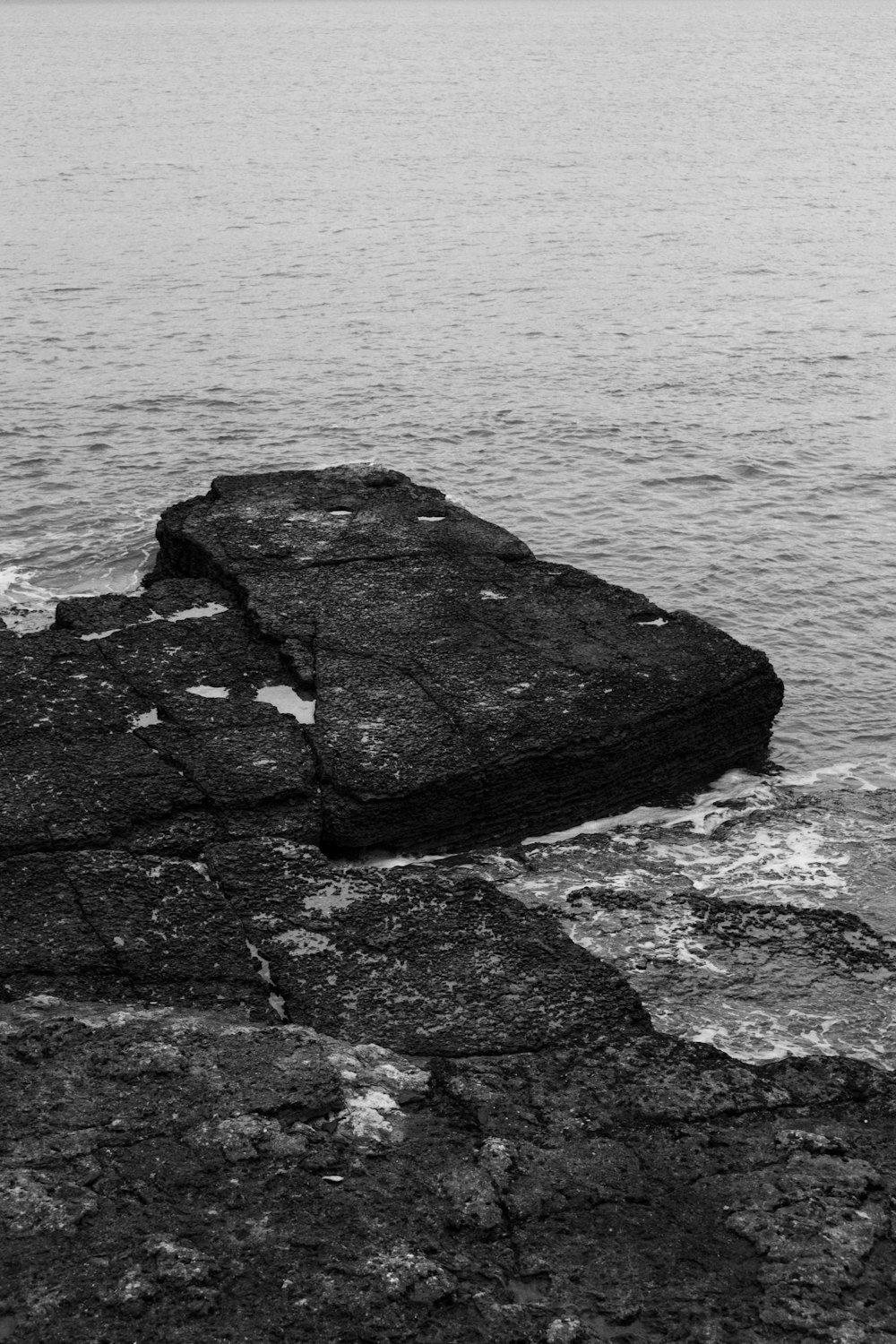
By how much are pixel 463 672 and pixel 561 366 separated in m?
15.8

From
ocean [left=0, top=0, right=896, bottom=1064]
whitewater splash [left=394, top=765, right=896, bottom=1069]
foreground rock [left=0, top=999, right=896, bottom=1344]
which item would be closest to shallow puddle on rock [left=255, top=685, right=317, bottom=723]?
→ whitewater splash [left=394, top=765, right=896, bottom=1069]

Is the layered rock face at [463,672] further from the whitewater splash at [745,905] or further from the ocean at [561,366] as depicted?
the ocean at [561,366]

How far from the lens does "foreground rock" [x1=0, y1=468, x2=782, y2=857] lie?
12.0 meters

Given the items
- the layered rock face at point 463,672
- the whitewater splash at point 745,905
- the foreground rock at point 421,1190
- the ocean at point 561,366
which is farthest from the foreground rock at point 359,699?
the foreground rock at point 421,1190

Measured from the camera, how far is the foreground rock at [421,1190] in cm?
740

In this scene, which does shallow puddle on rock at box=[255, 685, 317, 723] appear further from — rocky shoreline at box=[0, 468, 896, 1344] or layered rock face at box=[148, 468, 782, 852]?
layered rock face at box=[148, 468, 782, 852]

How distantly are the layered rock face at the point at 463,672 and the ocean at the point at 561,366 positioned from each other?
765mm

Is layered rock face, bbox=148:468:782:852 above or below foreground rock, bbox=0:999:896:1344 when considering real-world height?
above

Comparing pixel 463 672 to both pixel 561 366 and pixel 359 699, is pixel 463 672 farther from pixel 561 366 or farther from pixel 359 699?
pixel 561 366

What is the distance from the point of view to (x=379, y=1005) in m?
10.1

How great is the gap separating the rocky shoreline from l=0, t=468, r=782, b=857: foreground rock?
43 millimetres

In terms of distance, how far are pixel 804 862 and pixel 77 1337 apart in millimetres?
7966

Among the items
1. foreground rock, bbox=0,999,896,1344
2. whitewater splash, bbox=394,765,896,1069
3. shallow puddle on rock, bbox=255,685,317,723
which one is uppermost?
shallow puddle on rock, bbox=255,685,317,723

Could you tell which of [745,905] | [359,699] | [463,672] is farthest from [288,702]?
[745,905]
